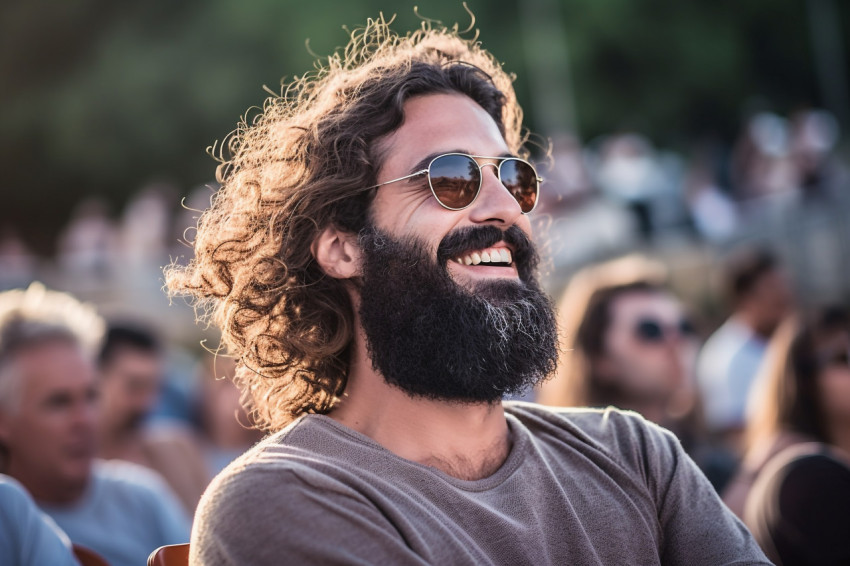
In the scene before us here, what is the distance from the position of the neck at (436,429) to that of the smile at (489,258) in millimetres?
425

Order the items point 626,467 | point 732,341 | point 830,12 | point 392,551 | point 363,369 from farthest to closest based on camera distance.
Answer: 1. point 830,12
2. point 732,341
3. point 363,369
4. point 626,467
5. point 392,551

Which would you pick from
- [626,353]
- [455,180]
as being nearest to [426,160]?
[455,180]

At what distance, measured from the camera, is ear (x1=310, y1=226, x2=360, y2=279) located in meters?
3.03

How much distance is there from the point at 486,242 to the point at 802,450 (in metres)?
1.82

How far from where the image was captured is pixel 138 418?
5.80 metres

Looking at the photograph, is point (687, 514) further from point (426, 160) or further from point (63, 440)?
point (63, 440)

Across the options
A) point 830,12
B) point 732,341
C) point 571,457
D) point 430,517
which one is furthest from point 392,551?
point 830,12

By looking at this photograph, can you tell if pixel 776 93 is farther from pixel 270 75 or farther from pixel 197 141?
pixel 197 141

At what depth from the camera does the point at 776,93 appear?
26.3 metres

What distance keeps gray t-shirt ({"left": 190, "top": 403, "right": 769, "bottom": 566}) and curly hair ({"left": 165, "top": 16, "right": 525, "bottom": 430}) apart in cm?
43

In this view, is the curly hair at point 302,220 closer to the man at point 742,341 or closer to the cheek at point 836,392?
the cheek at point 836,392

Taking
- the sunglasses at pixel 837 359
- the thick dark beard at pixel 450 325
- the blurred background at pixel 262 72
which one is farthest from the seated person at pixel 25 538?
the blurred background at pixel 262 72

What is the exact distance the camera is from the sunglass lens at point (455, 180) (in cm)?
288

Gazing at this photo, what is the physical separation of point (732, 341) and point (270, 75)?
20.1m
